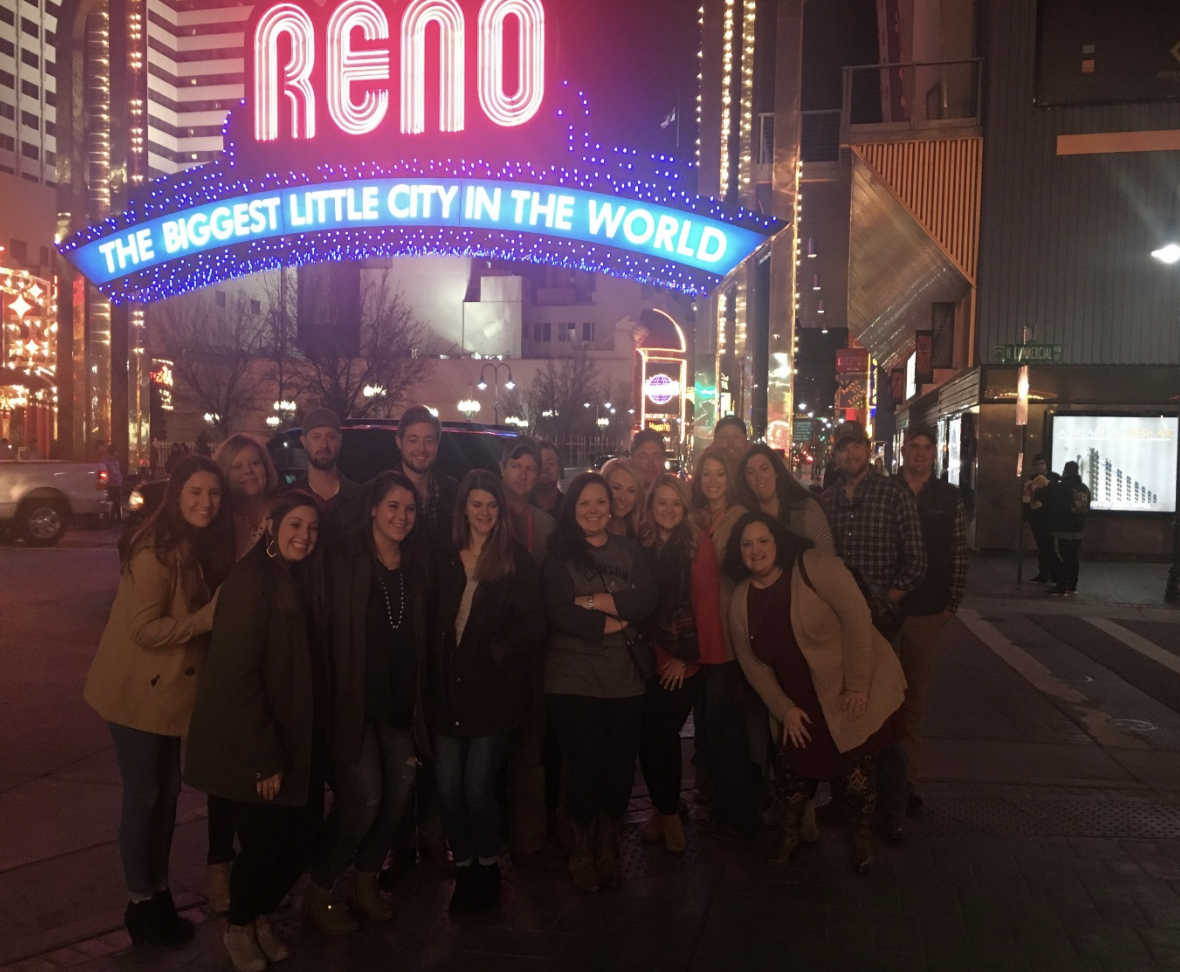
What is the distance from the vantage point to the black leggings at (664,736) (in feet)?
14.9

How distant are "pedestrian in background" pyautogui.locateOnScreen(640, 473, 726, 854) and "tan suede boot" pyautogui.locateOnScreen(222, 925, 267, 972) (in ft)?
5.96

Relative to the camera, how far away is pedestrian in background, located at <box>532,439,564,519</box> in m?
6.05

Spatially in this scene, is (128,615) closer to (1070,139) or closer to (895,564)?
(895,564)

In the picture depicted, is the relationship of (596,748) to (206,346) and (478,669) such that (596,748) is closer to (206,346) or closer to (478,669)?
(478,669)

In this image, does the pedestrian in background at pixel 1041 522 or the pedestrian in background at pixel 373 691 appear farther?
the pedestrian in background at pixel 1041 522

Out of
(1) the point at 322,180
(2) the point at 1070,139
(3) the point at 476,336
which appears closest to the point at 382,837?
(1) the point at 322,180

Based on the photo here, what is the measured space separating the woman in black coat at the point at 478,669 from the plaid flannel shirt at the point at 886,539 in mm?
1887

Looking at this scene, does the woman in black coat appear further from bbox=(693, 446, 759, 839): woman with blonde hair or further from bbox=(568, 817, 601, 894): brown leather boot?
bbox=(693, 446, 759, 839): woman with blonde hair

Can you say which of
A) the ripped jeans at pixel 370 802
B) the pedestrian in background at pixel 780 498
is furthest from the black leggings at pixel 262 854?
the pedestrian in background at pixel 780 498

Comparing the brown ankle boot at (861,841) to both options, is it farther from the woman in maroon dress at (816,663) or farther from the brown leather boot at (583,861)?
the brown leather boot at (583,861)

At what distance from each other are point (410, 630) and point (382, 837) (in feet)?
2.74

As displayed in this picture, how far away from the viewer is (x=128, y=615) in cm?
359

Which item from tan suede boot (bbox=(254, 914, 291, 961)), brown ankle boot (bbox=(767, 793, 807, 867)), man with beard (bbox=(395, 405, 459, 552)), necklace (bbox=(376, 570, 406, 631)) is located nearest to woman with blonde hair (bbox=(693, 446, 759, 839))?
brown ankle boot (bbox=(767, 793, 807, 867))

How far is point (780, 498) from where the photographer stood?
16.1 feet
